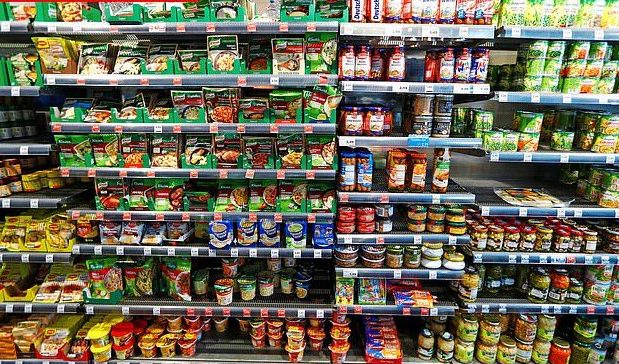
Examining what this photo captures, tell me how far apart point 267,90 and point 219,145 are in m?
0.61

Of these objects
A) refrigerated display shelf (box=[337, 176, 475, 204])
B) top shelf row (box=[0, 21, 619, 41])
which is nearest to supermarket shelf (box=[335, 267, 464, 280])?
refrigerated display shelf (box=[337, 176, 475, 204])

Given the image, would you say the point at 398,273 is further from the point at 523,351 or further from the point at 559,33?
the point at 559,33

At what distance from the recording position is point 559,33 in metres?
2.43

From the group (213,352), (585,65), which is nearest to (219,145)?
(213,352)

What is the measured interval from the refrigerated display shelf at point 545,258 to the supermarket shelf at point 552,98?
1.08 metres

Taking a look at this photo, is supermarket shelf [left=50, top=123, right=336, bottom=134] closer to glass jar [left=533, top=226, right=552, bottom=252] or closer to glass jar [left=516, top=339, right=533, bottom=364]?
glass jar [left=533, top=226, right=552, bottom=252]

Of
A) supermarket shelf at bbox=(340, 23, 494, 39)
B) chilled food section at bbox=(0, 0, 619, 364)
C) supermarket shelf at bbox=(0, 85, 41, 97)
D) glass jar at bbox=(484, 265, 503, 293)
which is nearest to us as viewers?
supermarket shelf at bbox=(340, 23, 494, 39)

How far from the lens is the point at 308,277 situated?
115 inches

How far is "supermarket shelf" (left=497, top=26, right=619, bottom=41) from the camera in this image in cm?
241

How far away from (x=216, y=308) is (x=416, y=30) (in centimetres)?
236

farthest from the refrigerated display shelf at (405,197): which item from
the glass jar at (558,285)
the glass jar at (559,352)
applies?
the glass jar at (559,352)

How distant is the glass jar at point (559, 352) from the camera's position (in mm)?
2809

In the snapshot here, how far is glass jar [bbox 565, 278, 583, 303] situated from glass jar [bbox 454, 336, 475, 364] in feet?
2.60

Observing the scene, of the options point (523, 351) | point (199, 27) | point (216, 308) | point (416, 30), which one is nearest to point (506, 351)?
point (523, 351)
